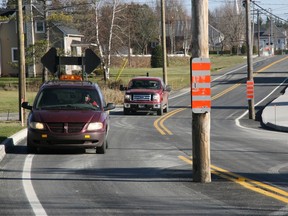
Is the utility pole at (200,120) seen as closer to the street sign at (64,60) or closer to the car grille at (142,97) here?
the street sign at (64,60)

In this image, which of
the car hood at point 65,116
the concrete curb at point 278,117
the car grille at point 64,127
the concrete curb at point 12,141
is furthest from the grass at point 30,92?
the concrete curb at point 278,117

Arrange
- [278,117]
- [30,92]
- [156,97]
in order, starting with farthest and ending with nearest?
[30,92] → [156,97] → [278,117]

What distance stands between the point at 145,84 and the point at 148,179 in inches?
865

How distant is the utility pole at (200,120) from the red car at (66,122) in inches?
175

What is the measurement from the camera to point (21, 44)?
26766mm

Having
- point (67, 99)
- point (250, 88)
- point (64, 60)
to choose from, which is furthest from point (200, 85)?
point (250, 88)

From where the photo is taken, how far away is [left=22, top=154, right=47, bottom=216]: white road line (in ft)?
28.7

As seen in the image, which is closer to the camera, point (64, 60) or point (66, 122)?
point (66, 122)

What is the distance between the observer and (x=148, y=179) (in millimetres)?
11328

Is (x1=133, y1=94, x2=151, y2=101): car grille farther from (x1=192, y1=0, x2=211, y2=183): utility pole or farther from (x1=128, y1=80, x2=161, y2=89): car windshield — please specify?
(x1=192, y1=0, x2=211, y2=183): utility pole

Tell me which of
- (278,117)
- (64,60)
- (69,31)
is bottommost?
(278,117)

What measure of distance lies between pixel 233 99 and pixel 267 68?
31.1 m

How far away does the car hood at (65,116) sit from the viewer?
582 inches

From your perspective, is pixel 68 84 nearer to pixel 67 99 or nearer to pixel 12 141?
pixel 67 99
